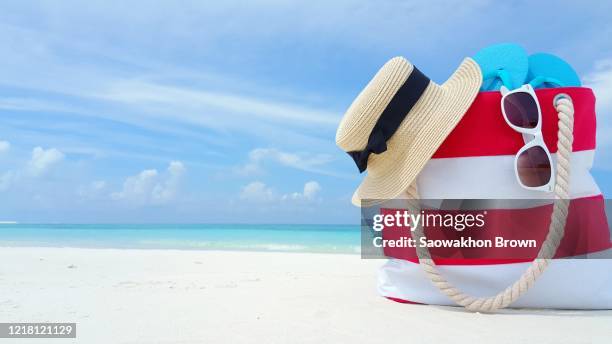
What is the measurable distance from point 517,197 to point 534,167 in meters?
0.13

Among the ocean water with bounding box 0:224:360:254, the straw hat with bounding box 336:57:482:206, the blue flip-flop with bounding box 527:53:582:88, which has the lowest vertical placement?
the ocean water with bounding box 0:224:360:254

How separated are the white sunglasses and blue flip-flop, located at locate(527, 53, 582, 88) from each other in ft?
0.80

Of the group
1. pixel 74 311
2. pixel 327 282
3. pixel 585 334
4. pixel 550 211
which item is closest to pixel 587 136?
pixel 550 211

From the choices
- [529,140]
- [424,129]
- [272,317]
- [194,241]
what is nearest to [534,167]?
[529,140]

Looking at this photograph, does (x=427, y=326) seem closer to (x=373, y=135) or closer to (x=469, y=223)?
(x=469, y=223)

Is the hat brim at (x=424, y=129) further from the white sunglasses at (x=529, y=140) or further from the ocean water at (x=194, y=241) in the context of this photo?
the ocean water at (x=194, y=241)

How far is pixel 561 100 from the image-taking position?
5.75ft

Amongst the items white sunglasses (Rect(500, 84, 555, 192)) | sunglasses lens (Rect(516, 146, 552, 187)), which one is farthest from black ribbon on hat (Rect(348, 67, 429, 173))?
sunglasses lens (Rect(516, 146, 552, 187))

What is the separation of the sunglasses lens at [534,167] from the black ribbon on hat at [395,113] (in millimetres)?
449

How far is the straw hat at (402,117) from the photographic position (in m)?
1.78

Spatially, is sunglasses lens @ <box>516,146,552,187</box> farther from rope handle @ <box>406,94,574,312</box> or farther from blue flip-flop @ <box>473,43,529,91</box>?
blue flip-flop @ <box>473,43,529,91</box>

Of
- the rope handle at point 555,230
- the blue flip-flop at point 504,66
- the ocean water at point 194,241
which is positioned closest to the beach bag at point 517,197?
the rope handle at point 555,230

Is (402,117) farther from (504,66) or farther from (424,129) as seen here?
Answer: (504,66)

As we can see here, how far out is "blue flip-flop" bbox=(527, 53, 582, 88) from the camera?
197 cm
